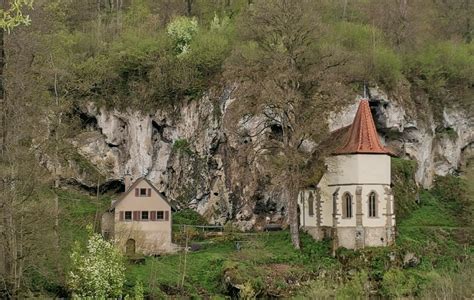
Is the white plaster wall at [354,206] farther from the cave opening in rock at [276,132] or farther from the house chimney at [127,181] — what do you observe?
the house chimney at [127,181]

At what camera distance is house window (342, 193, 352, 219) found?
1598 inches

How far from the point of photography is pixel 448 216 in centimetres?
4603

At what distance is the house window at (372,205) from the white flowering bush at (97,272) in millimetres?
14076

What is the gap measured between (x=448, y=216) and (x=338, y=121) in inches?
320

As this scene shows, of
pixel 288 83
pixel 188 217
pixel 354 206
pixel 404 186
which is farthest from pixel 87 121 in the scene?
pixel 404 186

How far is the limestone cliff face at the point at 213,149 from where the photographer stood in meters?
46.3

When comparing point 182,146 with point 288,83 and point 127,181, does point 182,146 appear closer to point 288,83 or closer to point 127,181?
point 127,181

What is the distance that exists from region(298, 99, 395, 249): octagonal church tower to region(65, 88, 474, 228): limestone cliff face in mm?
3639

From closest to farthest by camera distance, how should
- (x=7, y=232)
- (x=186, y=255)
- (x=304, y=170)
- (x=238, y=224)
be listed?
(x=7, y=232)
(x=186, y=255)
(x=304, y=170)
(x=238, y=224)

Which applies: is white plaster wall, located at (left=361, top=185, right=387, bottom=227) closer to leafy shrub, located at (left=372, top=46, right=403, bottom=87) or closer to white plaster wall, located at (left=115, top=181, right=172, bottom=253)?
white plaster wall, located at (left=115, top=181, right=172, bottom=253)

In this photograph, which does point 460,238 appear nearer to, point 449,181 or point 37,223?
point 449,181

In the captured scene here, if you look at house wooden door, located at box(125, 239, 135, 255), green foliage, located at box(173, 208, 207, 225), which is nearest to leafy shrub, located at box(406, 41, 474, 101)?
green foliage, located at box(173, 208, 207, 225)

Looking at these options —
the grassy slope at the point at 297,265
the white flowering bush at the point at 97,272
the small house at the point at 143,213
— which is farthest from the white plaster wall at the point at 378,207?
the white flowering bush at the point at 97,272

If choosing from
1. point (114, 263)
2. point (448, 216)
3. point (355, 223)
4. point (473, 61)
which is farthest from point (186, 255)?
point (473, 61)
